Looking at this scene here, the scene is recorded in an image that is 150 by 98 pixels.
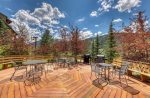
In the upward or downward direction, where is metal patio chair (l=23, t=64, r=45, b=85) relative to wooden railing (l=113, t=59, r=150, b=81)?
downward

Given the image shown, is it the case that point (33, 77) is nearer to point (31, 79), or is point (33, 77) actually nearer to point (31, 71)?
point (31, 79)

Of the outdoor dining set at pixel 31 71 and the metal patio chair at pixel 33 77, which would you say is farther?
the outdoor dining set at pixel 31 71

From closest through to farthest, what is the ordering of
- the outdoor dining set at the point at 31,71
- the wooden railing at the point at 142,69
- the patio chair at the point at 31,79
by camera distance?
the patio chair at the point at 31,79 < the outdoor dining set at the point at 31,71 < the wooden railing at the point at 142,69

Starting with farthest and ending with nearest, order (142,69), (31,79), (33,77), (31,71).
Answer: (31,71) < (142,69) < (31,79) < (33,77)

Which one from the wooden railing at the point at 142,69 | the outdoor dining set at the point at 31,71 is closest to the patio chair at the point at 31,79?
the outdoor dining set at the point at 31,71

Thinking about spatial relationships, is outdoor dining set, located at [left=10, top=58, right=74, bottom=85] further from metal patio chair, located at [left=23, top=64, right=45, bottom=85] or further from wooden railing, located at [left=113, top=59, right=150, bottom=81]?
wooden railing, located at [left=113, top=59, right=150, bottom=81]

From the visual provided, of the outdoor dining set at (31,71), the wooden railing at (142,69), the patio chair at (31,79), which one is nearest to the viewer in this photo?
the patio chair at (31,79)

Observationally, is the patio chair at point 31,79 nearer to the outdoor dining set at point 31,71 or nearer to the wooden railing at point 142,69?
the outdoor dining set at point 31,71

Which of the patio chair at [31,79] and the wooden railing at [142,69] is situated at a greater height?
the wooden railing at [142,69]

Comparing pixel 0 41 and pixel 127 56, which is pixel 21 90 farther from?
→ pixel 0 41

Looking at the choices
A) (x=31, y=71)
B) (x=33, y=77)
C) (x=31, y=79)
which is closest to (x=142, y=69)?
(x=33, y=77)

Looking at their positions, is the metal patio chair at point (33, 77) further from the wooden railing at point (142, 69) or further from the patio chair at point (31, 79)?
the wooden railing at point (142, 69)

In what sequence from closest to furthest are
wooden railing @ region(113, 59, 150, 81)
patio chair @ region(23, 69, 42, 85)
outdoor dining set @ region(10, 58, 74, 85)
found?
1. patio chair @ region(23, 69, 42, 85)
2. outdoor dining set @ region(10, 58, 74, 85)
3. wooden railing @ region(113, 59, 150, 81)

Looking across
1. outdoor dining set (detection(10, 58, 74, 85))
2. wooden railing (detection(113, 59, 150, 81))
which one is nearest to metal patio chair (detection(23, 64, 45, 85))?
outdoor dining set (detection(10, 58, 74, 85))
